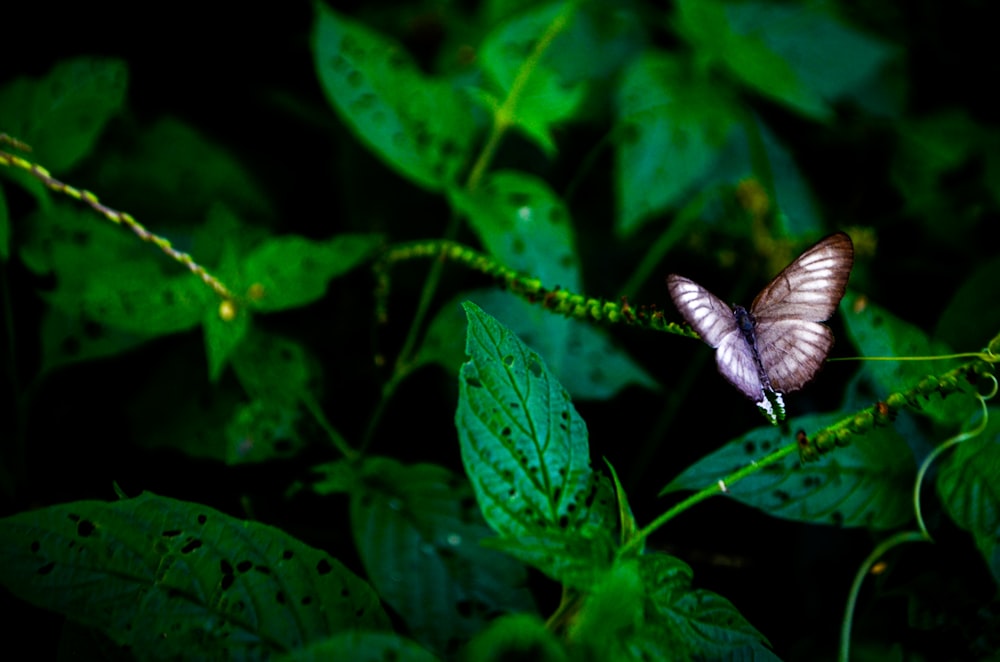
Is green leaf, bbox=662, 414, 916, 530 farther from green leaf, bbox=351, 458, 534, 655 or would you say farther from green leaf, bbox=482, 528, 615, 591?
green leaf, bbox=351, 458, 534, 655

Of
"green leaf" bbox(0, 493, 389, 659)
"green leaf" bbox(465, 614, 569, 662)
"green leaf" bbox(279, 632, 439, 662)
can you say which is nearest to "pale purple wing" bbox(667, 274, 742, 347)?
"green leaf" bbox(465, 614, 569, 662)

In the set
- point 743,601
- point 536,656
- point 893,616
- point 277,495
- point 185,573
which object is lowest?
point 277,495

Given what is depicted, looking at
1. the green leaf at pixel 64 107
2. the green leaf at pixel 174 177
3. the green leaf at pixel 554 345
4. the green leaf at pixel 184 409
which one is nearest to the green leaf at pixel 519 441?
the green leaf at pixel 554 345

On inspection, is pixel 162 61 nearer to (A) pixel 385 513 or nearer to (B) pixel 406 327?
(B) pixel 406 327

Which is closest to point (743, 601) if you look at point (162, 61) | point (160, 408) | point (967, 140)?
point (160, 408)

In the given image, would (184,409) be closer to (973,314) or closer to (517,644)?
(517,644)

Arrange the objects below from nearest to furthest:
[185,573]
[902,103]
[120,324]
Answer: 1. [185,573]
2. [120,324]
3. [902,103]

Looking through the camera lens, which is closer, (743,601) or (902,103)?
(743,601)
